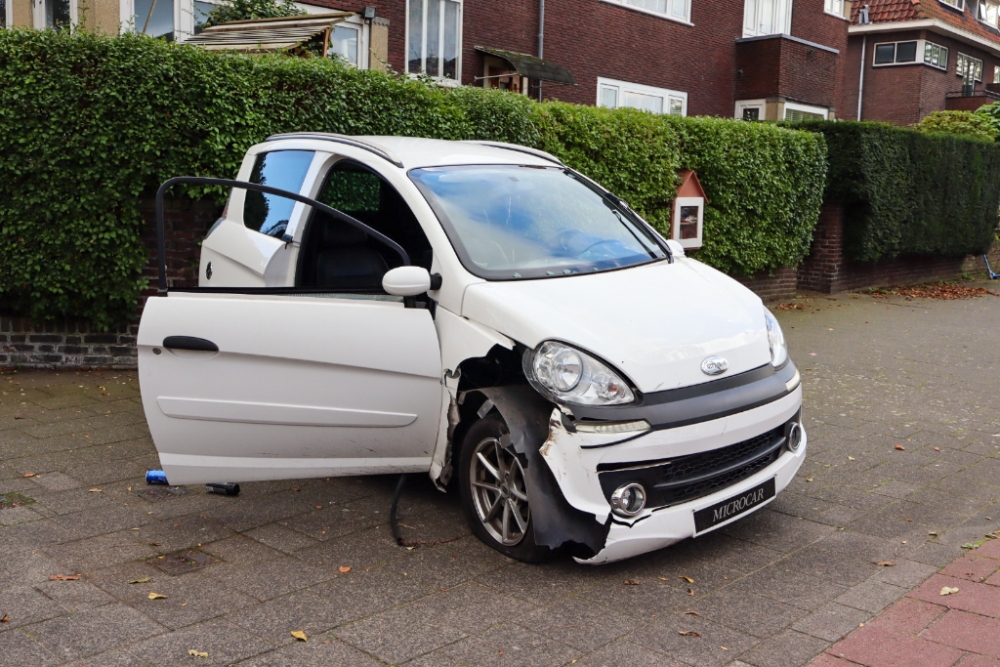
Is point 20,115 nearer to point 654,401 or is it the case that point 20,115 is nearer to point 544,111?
point 544,111

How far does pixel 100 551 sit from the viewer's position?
4.67 metres

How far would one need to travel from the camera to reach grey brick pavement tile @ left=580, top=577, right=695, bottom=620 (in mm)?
4113

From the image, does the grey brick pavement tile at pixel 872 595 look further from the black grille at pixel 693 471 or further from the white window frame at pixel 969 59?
the white window frame at pixel 969 59

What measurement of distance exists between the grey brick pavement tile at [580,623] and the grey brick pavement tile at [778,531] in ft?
3.61

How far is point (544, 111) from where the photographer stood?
1055cm

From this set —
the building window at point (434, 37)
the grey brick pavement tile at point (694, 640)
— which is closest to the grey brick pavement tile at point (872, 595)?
the grey brick pavement tile at point (694, 640)

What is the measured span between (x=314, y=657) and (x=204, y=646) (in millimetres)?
422

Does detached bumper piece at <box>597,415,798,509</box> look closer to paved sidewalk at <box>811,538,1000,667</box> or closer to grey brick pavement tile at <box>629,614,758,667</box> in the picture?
grey brick pavement tile at <box>629,614,758,667</box>

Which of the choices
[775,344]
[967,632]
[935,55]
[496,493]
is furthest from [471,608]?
[935,55]

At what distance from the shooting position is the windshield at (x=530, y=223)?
16.4ft

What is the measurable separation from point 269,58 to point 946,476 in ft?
20.3

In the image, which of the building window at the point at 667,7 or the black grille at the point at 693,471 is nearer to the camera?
the black grille at the point at 693,471

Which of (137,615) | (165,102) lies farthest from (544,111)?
(137,615)

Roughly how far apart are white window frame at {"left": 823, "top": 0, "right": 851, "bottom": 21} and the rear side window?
2489cm
